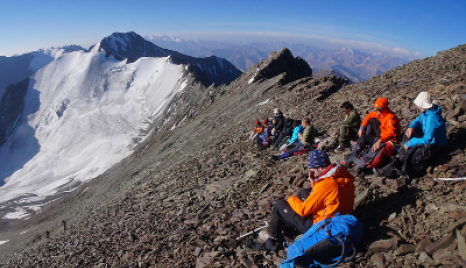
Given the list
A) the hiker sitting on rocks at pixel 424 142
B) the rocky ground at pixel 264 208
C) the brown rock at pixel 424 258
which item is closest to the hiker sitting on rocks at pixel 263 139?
the rocky ground at pixel 264 208

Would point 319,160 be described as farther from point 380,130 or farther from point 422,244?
point 380,130

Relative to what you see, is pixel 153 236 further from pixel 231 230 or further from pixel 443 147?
pixel 443 147

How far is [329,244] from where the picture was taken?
4.31 meters

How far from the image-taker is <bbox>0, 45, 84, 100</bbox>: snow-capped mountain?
6248 inches

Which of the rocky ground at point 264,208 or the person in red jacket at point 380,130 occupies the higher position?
the person in red jacket at point 380,130

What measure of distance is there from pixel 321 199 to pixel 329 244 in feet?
2.53

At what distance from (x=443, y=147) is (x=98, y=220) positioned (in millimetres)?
14159

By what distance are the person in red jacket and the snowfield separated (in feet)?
167

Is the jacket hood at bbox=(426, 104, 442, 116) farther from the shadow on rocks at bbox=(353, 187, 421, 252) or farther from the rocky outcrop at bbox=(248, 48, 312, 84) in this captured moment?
the rocky outcrop at bbox=(248, 48, 312, 84)

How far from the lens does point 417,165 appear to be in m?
5.86

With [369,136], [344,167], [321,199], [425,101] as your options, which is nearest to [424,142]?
[425,101]

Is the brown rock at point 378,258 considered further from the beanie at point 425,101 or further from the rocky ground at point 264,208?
the beanie at point 425,101

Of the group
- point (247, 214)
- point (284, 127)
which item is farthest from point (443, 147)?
point (284, 127)

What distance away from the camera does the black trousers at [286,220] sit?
16.3ft
